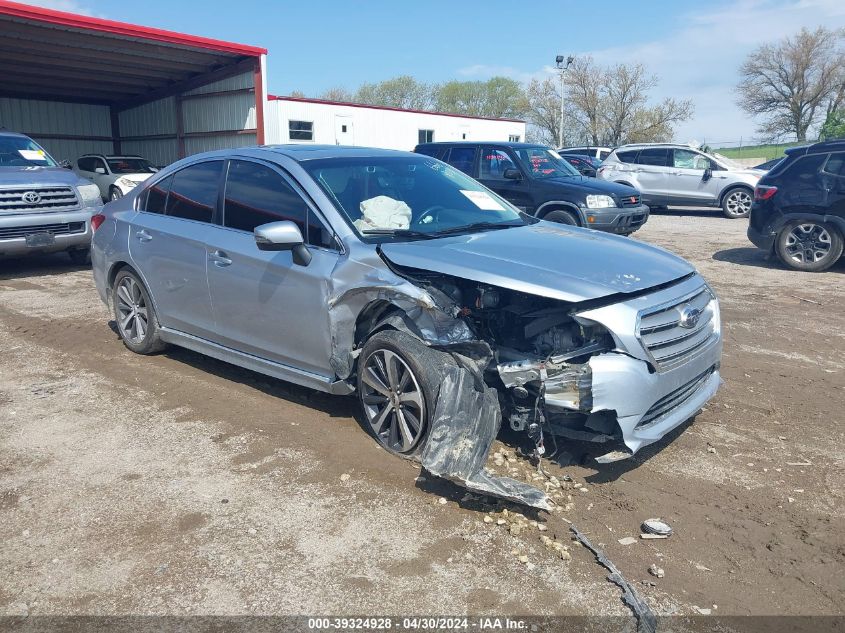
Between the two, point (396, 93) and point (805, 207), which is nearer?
point (805, 207)

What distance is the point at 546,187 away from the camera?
11.6 metres

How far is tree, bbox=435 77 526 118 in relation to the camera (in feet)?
231

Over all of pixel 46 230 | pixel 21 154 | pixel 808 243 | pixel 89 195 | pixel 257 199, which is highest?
pixel 21 154

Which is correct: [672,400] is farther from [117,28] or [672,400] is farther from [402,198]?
[117,28]

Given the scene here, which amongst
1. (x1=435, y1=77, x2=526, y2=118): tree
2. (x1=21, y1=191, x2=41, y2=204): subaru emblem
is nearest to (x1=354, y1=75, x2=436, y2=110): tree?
(x1=435, y1=77, x2=526, y2=118): tree

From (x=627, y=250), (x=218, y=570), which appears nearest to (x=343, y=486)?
(x=218, y=570)

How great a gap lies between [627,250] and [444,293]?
Answer: 3.99ft

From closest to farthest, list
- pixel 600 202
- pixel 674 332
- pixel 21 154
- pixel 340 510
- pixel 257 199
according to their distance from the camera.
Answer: pixel 340 510, pixel 674 332, pixel 257 199, pixel 21 154, pixel 600 202

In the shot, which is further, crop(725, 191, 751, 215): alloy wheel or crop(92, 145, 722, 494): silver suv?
crop(725, 191, 751, 215): alloy wheel

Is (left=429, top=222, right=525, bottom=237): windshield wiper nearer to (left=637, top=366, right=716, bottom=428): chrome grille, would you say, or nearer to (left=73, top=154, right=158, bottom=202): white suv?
(left=637, top=366, right=716, bottom=428): chrome grille

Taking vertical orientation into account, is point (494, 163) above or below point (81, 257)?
above

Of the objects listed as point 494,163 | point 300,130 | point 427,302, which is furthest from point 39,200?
point 300,130

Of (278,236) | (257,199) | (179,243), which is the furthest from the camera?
(179,243)

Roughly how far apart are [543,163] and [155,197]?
7.71m
